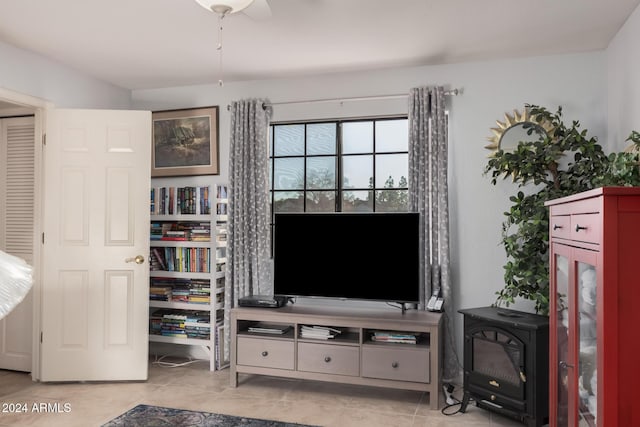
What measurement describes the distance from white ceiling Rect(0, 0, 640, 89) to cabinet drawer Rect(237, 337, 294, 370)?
215 cm

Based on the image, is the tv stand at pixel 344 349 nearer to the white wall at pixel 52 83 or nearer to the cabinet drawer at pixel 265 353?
the cabinet drawer at pixel 265 353

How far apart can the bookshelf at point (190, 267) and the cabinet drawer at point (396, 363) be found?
137 cm

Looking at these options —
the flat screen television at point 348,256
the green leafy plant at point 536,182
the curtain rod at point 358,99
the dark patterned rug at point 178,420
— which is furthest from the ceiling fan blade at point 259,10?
the dark patterned rug at point 178,420

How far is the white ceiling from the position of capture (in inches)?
113

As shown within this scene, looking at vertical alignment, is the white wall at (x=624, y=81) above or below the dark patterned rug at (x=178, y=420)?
above

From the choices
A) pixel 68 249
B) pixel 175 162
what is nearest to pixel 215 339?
pixel 68 249

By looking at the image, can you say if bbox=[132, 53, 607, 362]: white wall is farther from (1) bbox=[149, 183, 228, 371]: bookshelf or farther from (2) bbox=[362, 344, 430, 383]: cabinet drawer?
(1) bbox=[149, 183, 228, 371]: bookshelf

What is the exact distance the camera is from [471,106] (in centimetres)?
380

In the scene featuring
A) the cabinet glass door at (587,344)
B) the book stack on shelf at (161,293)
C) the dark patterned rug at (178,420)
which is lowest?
the dark patterned rug at (178,420)

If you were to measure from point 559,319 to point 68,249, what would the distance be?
340 centimetres

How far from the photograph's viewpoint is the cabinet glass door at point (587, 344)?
1.58 meters

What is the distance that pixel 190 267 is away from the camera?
→ 425 cm

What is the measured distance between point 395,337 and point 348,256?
2.25 feet

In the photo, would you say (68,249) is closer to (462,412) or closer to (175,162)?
(175,162)
